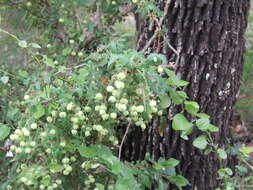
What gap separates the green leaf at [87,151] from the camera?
4.75 ft

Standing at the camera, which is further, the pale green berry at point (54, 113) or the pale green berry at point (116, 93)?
the pale green berry at point (54, 113)

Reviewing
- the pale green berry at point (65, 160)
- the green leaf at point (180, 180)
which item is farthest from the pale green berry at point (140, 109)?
the green leaf at point (180, 180)

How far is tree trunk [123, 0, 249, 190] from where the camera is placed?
1956mm

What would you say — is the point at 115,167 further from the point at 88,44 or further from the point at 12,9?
the point at 12,9

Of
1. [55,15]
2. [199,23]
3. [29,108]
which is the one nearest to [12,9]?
[55,15]

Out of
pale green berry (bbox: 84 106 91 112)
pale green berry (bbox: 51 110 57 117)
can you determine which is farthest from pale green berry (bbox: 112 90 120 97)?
pale green berry (bbox: 51 110 57 117)

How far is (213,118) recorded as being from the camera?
205 centimetres

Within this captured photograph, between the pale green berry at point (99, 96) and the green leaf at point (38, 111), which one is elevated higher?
the pale green berry at point (99, 96)

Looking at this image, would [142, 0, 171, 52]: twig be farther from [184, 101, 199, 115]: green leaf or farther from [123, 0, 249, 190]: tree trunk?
[184, 101, 199, 115]: green leaf

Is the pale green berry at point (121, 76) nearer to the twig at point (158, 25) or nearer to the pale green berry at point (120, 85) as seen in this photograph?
the pale green berry at point (120, 85)

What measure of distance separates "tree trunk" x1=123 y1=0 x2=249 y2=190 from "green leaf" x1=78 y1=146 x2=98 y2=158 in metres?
0.60

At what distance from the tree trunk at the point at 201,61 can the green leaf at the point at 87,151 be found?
1.98ft

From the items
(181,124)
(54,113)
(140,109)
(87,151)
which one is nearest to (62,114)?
(54,113)

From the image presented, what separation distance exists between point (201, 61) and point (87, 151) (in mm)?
776
